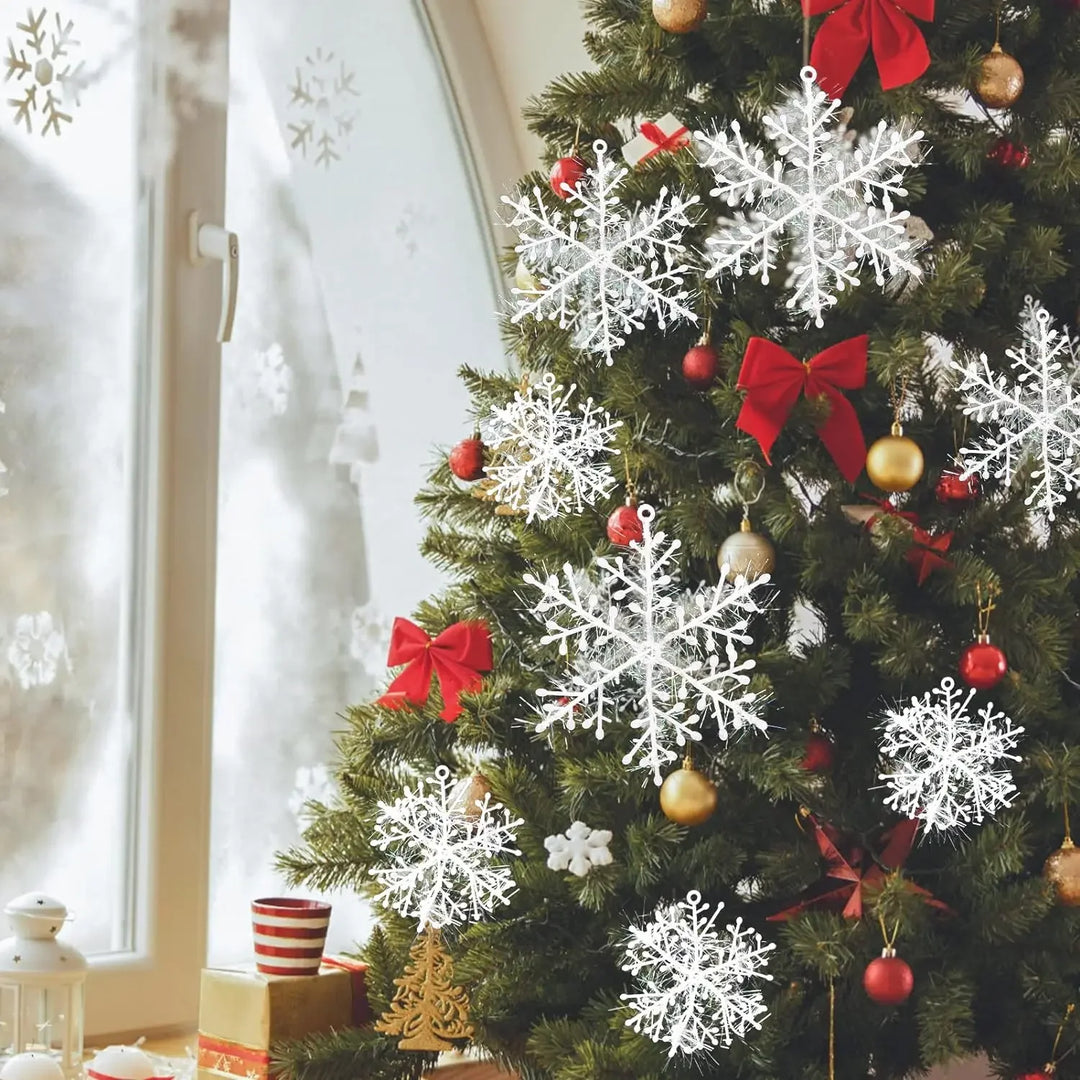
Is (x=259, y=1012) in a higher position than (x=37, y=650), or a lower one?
lower

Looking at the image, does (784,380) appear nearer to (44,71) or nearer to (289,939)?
(289,939)

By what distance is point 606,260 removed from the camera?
3.99ft

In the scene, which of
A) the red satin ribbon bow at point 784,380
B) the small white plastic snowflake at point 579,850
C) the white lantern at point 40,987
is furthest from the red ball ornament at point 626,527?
the white lantern at point 40,987

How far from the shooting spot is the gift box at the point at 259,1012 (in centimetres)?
131

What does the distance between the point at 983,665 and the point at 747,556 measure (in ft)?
0.67

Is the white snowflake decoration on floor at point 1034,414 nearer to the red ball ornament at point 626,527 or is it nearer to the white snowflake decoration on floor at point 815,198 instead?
the white snowflake decoration on floor at point 815,198

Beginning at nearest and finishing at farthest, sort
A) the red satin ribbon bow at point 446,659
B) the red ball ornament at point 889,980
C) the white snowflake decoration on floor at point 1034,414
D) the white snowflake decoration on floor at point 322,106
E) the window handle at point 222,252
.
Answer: the red ball ornament at point 889,980, the white snowflake decoration on floor at point 1034,414, the red satin ribbon bow at point 446,659, the window handle at point 222,252, the white snowflake decoration on floor at point 322,106

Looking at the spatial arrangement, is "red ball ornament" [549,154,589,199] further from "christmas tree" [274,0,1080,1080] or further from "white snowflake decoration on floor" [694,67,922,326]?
"white snowflake decoration on floor" [694,67,922,326]

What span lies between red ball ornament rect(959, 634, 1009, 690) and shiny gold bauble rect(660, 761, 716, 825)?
23 cm

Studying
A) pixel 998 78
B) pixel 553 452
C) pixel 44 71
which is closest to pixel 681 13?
pixel 998 78

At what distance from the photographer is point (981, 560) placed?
3.77 ft

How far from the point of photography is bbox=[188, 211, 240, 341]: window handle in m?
1.80

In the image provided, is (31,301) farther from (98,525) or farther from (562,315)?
(562,315)

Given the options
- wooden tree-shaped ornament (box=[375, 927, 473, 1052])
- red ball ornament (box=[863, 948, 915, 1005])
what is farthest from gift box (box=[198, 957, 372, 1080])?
red ball ornament (box=[863, 948, 915, 1005])
